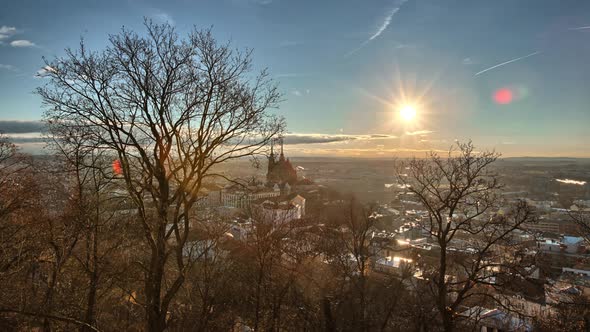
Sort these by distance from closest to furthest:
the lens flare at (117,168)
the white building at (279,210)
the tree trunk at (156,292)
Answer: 1. the tree trunk at (156,292)
2. the lens flare at (117,168)
3. the white building at (279,210)

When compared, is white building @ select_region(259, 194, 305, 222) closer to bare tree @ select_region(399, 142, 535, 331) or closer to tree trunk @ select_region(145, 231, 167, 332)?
bare tree @ select_region(399, 142, 535, 331)

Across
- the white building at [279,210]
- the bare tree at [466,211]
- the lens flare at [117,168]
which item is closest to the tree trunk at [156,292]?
the lens flare at [117,168]

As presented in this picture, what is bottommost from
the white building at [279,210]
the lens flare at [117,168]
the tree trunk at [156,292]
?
the white building at [279,210]

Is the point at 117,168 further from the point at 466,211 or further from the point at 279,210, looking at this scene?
the point at 279,210

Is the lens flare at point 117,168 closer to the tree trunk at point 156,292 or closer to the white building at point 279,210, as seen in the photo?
A: the tree trunk at point 156,292

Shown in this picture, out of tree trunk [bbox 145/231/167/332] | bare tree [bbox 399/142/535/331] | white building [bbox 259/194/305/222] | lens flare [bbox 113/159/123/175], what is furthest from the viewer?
white building [bbox 259/194/305/222]

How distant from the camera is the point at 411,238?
100 ft

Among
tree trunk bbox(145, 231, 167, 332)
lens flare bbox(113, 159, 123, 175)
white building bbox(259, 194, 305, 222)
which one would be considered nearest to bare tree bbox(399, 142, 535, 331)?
tree trunk bbox(145, 231, 167, 332)

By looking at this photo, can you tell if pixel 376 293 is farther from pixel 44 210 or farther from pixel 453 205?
pixel 44 210

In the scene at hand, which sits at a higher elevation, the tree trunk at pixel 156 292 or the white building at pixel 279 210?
the tree trunk at pixel 156 292

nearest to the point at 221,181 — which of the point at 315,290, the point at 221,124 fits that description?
the point at 221,124

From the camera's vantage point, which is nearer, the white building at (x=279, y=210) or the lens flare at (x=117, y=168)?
the lens flare at (x=117, y=168)

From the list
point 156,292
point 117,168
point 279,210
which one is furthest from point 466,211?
point 279,210

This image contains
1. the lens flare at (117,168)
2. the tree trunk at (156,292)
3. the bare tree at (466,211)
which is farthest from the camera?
the bare tree at (466,211)
